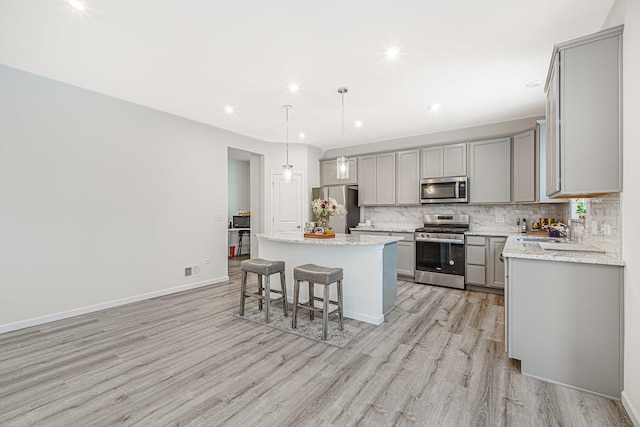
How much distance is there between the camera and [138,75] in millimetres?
3180

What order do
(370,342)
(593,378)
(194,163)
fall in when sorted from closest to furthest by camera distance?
(593,378), (370,342), (194,163)

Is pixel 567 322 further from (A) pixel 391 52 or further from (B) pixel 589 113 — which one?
(A) pixel 391 52

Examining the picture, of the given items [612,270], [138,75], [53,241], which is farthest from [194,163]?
[612,270]

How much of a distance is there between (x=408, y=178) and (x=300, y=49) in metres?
3.54

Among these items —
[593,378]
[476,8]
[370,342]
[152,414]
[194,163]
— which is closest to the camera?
[152,414]

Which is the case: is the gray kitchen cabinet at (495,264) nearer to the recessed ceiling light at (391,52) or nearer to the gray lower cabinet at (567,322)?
the gray lower cabinet at (567,322)

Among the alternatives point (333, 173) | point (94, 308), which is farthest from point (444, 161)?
point (94, 308)

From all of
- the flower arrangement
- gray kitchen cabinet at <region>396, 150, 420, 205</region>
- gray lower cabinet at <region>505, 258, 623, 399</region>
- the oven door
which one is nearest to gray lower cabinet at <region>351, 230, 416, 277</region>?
the oven door

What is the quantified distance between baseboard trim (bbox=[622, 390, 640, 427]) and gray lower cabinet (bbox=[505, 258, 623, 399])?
72 mm

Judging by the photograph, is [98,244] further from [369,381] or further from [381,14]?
[381,14]

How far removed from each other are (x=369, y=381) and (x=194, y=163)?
4120mm

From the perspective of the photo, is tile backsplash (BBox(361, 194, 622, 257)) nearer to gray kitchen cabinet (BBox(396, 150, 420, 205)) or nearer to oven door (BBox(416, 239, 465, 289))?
gray kitchen cabinet (BBox(396, 150, 420, 205))

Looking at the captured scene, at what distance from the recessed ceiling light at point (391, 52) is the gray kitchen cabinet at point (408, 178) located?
2.90 m

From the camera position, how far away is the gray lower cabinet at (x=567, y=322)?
1.94 meters
